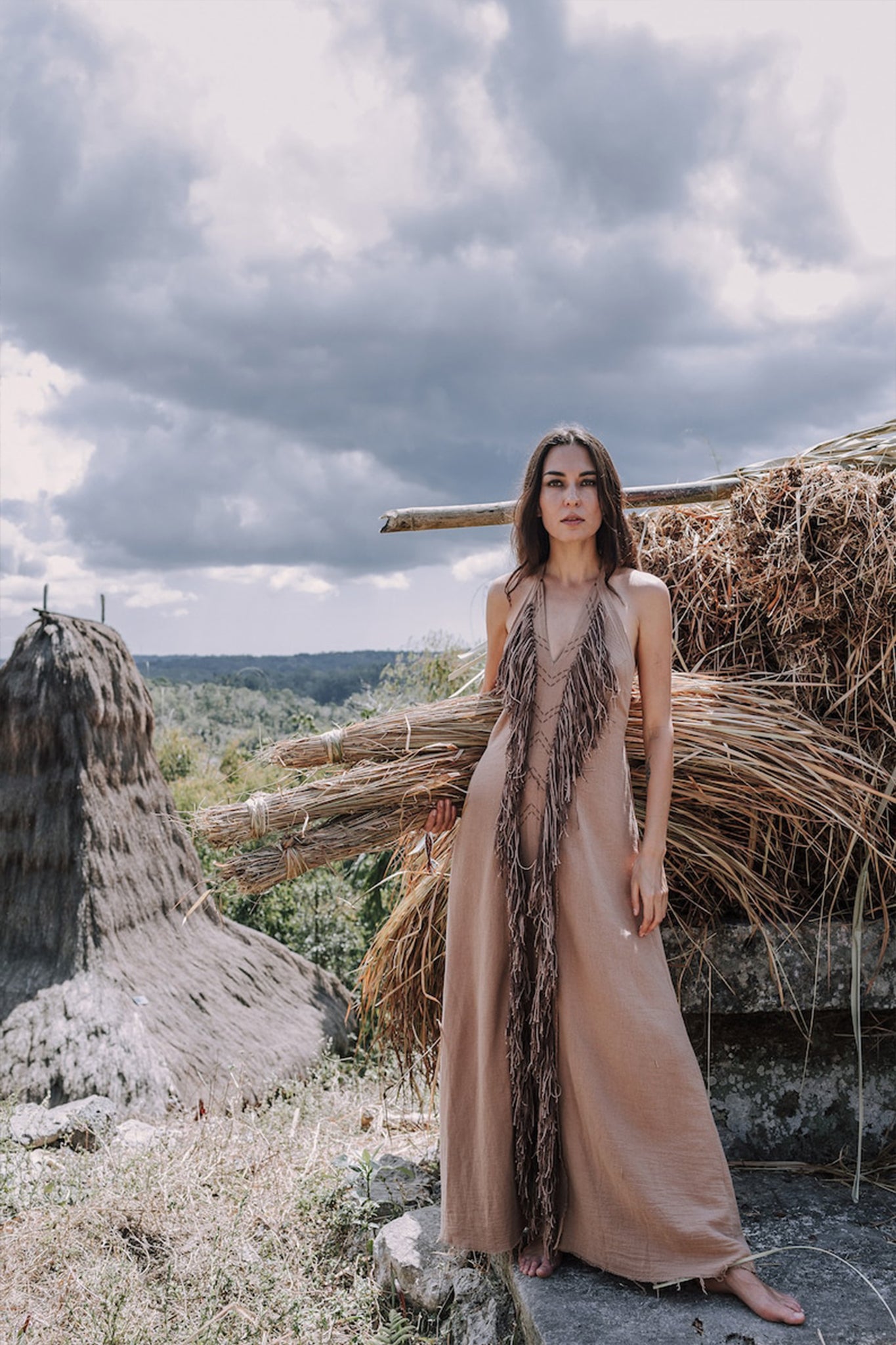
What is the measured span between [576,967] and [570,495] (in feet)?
4.24

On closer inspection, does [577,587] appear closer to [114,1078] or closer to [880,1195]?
[880,1195]

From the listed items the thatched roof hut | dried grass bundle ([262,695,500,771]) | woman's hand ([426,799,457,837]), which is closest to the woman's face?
dried grass bundle ([262,695,500,771])

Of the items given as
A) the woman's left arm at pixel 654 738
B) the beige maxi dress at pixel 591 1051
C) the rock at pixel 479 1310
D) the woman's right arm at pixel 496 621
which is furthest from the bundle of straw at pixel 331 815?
the rock at pixel 479 1310

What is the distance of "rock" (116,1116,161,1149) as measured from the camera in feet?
14.5

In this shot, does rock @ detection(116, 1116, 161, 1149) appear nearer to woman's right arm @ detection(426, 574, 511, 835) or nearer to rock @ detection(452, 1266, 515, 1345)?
rock @ detection(452, 1266, 515, 1345)

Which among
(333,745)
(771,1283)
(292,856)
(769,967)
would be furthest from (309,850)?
(771,1283)

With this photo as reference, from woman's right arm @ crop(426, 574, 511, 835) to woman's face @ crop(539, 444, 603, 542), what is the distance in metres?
0.27

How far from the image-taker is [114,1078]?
5.02 metres

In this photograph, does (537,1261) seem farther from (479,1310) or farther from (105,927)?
(105,927)

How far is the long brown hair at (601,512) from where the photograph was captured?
300 centimetres

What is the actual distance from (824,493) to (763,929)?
1.42 m

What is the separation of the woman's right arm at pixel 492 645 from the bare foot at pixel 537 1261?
3.73ft

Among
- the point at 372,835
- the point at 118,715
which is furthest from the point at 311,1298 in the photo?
the point at 118,715

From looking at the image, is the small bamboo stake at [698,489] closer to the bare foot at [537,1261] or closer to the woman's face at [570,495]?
the woman's face at [570,495]
